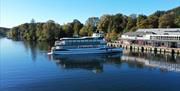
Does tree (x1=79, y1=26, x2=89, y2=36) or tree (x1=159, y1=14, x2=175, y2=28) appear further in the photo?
tree (x1=79, y1=26, x2=89, y2=36)

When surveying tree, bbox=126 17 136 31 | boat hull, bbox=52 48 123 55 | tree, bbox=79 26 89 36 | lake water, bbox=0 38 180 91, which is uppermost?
tree, bbox=126 17 136 31

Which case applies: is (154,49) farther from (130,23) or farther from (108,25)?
(108,25)

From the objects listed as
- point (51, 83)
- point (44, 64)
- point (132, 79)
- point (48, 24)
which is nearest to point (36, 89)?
point (51, 83)

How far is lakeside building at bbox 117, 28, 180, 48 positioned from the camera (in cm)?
→ 6619

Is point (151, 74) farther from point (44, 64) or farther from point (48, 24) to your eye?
point (48, 24)

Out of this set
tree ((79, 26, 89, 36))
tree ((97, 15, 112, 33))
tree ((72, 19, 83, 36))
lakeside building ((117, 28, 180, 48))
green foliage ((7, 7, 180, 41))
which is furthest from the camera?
tree ((72, 19, 83, 36))

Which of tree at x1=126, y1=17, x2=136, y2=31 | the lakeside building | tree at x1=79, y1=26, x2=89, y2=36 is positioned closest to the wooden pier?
the lakeside building

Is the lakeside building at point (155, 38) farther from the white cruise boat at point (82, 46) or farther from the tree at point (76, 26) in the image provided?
the tree at point (76, 26)

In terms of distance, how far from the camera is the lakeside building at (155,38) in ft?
217

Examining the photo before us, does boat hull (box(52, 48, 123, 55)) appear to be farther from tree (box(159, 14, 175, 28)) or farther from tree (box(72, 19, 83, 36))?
tree (box(72, 19, 83, 36))

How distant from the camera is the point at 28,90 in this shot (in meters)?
29.0

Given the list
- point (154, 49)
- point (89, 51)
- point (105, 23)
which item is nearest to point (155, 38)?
point (154, 49)

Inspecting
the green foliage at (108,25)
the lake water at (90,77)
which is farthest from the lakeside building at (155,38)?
the lake water at (90,77)

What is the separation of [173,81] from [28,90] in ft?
Result: 50.9
